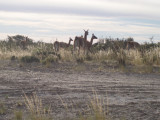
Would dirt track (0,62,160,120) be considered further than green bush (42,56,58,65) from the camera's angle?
No

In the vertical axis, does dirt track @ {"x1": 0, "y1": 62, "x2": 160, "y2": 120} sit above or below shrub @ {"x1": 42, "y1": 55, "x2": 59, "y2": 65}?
below

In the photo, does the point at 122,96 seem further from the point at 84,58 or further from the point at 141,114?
the point at 84,58

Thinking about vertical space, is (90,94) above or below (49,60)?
below

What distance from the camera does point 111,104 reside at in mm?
7844

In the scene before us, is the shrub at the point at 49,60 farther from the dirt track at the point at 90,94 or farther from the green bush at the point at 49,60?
the dirt track at the point at 90,94

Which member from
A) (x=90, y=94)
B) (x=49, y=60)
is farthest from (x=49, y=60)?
(x=90, y=94)

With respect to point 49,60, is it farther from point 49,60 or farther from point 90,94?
point 90,94

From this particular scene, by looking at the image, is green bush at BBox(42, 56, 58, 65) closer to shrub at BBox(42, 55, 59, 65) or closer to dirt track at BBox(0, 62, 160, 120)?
shrub at BBox(42, 55, 59, 65)

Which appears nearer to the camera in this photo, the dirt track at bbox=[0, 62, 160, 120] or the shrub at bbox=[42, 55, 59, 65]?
the dirt track at bbox=[0, 62, 160, 120]

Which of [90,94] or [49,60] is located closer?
[90,94]

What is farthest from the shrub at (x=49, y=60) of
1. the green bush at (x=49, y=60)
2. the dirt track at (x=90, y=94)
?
the dirt track at (x=90, y=94)

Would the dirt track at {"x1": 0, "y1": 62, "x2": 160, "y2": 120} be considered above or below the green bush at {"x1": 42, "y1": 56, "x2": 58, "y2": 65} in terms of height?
below

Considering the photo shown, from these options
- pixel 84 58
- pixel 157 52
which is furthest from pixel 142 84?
pixel 84 58

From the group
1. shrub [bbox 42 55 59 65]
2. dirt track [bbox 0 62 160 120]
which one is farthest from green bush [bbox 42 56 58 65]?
dirt track [bbox 0 62 160 120]
